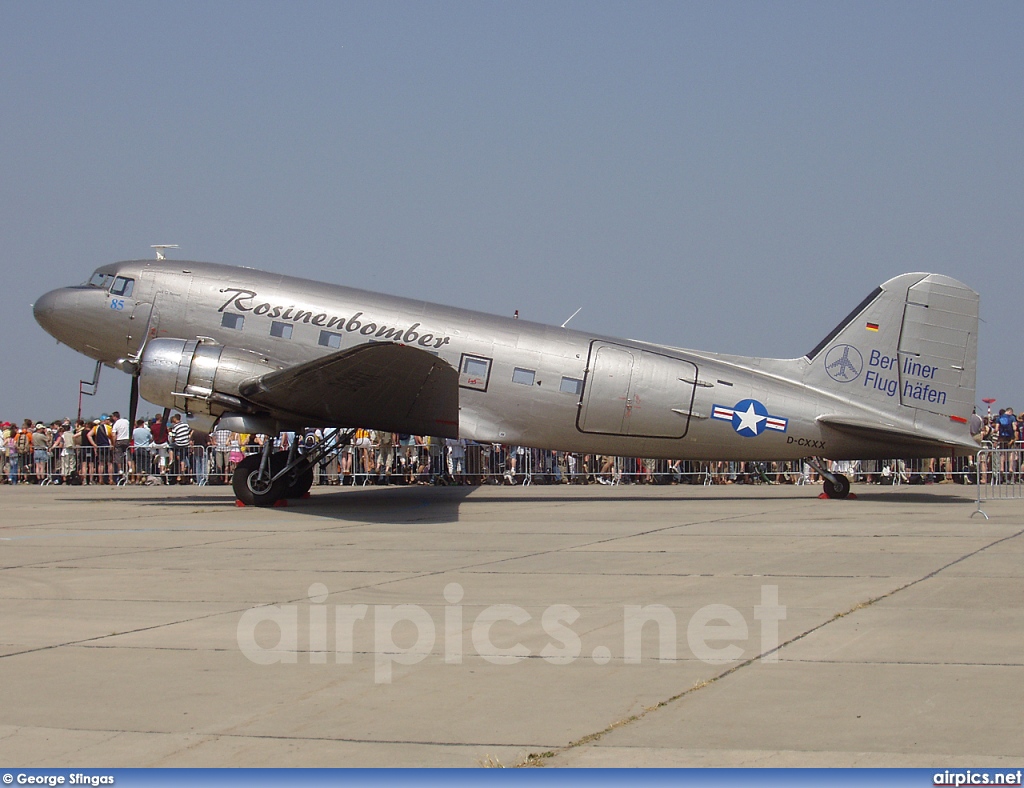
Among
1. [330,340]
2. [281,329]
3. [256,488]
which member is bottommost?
[256,488]

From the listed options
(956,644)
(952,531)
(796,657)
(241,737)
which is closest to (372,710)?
(241,737)

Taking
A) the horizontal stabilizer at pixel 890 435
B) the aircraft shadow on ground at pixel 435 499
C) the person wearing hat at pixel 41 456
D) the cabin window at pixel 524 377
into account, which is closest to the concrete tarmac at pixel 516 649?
the aircraft shadow on ground at pixel 435 499

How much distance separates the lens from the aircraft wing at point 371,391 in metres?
15.2

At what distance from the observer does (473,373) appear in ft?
60.3

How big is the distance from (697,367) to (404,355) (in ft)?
20.0

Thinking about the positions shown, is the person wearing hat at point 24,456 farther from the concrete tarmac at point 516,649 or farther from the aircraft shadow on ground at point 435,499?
the concrete tarmac at point 516,649

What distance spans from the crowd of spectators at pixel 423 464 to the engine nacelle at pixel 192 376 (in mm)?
8535

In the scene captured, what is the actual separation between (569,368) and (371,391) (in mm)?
3712

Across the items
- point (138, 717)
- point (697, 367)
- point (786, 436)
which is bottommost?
point (138, 717)

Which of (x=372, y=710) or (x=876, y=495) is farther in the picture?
(x=876, y=495)

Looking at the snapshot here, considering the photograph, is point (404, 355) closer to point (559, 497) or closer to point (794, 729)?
point (559, 497)

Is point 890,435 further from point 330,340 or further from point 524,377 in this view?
point 330,340

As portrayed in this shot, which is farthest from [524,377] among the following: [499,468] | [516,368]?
[499,468]

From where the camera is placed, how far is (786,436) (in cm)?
1839
